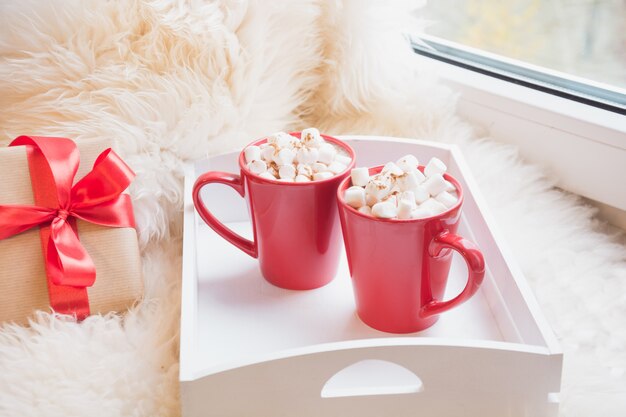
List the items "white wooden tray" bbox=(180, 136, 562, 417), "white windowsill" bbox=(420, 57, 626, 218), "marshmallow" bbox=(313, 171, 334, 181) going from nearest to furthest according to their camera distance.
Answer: "white wooden tray" bbox=(180, 136, 562, 417), "marshmallow" bbox=(313, 171, 334, 181), "white windowsill" bbox=(420, 57, 626, 218)

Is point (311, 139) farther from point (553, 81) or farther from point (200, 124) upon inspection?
point (553, 81)

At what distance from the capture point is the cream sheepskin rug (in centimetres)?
59

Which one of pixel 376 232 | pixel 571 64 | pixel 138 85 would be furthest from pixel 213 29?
pixel 571 64

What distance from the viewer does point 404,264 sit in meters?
0.57

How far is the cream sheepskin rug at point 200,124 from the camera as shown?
0.59 meters

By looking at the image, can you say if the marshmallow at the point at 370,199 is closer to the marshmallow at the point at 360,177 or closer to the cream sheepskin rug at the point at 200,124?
the marshmallow at the point at 360,177

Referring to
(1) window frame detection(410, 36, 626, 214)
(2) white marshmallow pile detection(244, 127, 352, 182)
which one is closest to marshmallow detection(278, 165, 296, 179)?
(2) white marshmallow pile detection(244, 127, 352, 182)

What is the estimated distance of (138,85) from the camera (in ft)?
2.58

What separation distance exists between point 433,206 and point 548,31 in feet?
1.72

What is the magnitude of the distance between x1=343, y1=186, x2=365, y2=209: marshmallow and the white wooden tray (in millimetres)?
117

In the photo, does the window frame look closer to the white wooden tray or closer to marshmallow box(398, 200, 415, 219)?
the white wooden tray

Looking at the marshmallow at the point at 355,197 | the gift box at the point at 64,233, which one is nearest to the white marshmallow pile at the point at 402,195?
the marshmallow at the point at 355,197

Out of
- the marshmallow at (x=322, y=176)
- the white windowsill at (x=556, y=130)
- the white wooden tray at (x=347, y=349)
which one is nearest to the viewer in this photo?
the white wooden tray at (x=347, y=349)

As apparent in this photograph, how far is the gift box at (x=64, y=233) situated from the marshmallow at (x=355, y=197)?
25 centimetres
